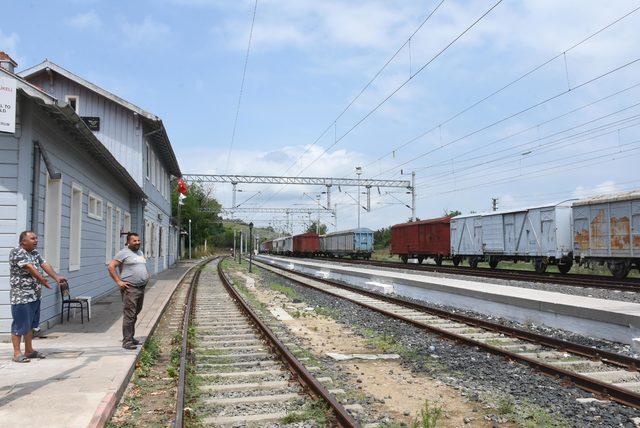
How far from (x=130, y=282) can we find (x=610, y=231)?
54.6 ft

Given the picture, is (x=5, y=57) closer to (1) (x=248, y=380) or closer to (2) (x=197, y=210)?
(1) (x=248, y=380)

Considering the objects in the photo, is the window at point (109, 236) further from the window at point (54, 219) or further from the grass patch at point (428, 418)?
the grass patch at point (428, 418)

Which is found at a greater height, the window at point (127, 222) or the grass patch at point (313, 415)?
the window at point (127, 222)

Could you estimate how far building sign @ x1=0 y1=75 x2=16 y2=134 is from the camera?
648cm

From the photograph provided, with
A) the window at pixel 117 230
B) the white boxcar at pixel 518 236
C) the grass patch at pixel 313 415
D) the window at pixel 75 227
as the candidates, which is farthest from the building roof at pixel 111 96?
the grass patch at pixel 313 415

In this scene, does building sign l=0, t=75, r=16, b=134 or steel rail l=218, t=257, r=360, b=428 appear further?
building sign l=0, t=75, r=16, b=134

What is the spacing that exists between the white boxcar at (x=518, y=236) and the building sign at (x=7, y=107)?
20022 millimetres

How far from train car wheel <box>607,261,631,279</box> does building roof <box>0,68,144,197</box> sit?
16.6m

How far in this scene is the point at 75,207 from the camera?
38.3 feet

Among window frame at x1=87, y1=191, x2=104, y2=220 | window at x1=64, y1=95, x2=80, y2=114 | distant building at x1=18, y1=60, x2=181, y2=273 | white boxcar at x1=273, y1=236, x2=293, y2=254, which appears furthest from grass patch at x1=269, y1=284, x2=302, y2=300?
white boxcar at x1=273, y1=236, x2=293, y2=254

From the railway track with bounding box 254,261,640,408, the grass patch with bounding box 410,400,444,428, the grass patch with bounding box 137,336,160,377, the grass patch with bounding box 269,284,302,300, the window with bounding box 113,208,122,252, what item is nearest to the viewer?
the grass patch with bounding box 410,400,444,428

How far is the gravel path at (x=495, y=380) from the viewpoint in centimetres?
519

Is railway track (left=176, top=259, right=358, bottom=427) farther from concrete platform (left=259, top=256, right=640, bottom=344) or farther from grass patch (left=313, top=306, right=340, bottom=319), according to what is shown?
concrete platform (left=259, top=256, right=640, bottom=344)

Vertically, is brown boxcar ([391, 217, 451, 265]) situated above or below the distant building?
below
